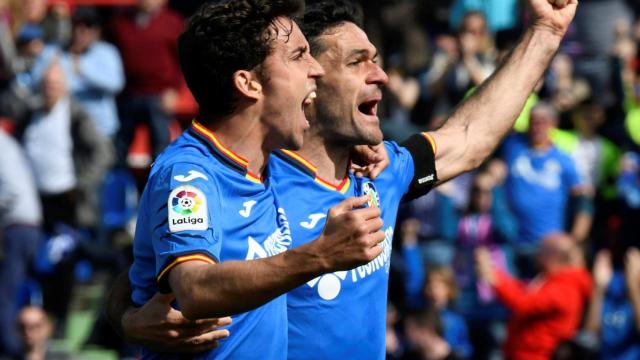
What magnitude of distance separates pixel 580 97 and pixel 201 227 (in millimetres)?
9729

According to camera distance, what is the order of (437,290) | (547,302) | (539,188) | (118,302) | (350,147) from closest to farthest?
(118,302) < (350,147) < (547,302) < (437,290) < (539,188)

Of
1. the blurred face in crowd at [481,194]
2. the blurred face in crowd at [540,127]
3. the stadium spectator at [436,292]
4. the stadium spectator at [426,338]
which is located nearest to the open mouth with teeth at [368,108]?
the stadium spectator at [426,338]

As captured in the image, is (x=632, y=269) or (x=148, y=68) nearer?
(x=632, y=269)

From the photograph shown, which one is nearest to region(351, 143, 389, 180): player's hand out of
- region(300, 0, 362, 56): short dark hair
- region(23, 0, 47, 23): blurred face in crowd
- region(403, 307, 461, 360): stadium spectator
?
region(300, 0, 362, 56): short dark hair

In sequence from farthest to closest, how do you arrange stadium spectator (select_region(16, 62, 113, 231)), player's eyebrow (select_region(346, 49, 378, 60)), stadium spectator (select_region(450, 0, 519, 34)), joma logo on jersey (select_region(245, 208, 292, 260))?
stadium spectator (select_region(450, 0, 519, 34)) → stadium spectator (select_region(16, 62, 113, 231)) → player's eyebrow (select_region(346, 49, 378, 60)) → joma logo on jersey (select_region(245, 208, 292, 260))

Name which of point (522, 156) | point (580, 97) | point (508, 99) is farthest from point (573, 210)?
point (508, 99)

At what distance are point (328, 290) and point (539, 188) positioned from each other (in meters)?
7.23

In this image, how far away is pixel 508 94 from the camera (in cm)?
575

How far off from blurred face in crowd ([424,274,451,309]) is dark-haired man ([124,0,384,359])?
21.6ft

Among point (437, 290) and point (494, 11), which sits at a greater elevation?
point (494, 11)

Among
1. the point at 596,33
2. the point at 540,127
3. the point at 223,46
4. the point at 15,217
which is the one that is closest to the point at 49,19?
the point at 15,217

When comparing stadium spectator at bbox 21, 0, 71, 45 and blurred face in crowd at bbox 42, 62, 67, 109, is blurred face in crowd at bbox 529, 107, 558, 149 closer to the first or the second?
blurred face in crowd at bbox 42, 62, 67, 109

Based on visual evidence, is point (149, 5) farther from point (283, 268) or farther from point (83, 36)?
point (283, 268)

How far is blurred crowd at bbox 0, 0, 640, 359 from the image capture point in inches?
440
